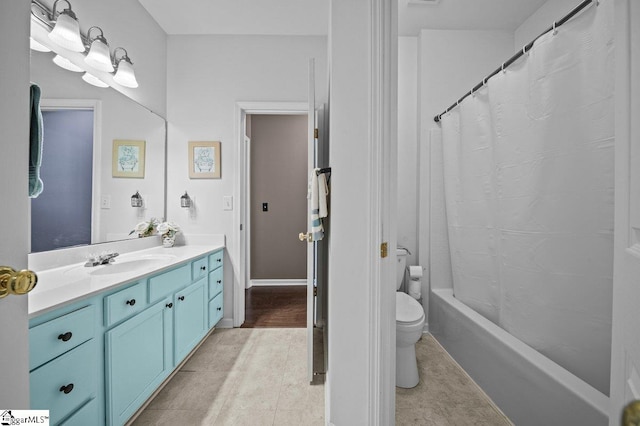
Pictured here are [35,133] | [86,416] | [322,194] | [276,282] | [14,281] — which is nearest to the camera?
[14,281]

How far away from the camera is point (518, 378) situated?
1.36 m

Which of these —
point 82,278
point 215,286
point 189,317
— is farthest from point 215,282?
point 82,278

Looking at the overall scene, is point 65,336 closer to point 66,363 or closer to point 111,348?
point 66,363

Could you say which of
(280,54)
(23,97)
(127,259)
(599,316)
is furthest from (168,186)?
(599,316)

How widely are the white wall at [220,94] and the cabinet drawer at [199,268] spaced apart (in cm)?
43

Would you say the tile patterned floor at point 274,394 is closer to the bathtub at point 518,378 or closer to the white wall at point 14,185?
the bathtub at point 518,378

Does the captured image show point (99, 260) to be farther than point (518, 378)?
Yes

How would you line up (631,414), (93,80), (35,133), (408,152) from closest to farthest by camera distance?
(631,414) → (35,133) → (93,80) → (408,152)

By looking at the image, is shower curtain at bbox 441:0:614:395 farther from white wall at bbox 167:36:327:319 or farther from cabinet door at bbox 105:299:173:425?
cabinet door at bbox 105:299:173:425

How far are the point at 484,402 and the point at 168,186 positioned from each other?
2.95 meters

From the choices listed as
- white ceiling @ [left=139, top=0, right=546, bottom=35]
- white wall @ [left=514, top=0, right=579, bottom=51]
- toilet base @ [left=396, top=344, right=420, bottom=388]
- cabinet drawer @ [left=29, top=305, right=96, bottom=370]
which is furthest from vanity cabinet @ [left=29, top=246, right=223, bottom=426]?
white wall @ [left=514, top=0, right=579, bottom=51]

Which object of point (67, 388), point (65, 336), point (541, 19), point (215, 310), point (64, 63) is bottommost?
point (215, 310)

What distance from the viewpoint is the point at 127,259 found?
6.10 feet

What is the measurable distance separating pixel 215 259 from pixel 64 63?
1.62 m
